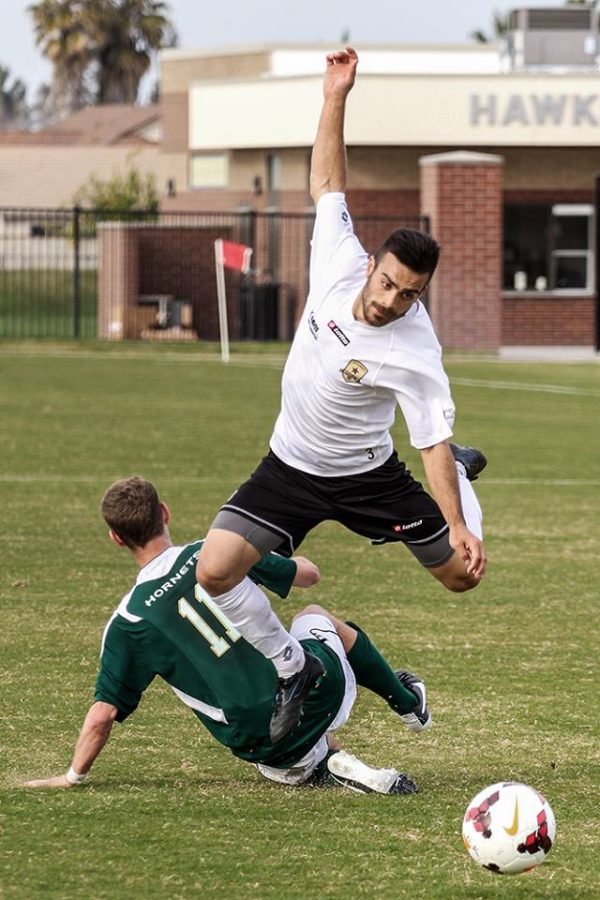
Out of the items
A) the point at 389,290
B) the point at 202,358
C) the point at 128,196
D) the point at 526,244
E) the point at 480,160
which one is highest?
the point at 128,196

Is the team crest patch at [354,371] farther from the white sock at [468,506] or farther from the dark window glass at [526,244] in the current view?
the dark window glass at [526,244]

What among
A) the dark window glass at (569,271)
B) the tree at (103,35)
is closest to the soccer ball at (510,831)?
the dark window glass at (569,271)

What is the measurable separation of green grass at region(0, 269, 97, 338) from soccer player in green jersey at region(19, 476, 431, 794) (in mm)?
30127

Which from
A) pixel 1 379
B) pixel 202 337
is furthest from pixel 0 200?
pixel 1 379

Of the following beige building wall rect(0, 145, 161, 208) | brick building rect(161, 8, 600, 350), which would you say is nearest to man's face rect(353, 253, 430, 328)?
brick building rect(161, 8, 600, 350)

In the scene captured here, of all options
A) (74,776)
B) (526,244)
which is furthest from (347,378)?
(526,244)

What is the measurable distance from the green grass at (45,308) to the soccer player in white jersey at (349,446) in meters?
29.6

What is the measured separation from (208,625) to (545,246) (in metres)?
34.1

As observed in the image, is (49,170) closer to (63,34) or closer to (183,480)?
(63,34)

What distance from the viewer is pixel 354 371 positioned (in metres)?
6.50

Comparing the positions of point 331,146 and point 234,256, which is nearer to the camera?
point 331,146

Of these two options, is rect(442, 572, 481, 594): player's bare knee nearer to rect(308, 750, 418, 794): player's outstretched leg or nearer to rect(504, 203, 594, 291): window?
rect(308, 750, 418, 794): player's outstretched leg

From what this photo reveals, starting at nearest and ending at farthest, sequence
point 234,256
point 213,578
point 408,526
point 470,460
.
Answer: point 213,578 → point 408,526 → point 470,460 → point 234,256

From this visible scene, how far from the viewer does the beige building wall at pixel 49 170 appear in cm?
7775
